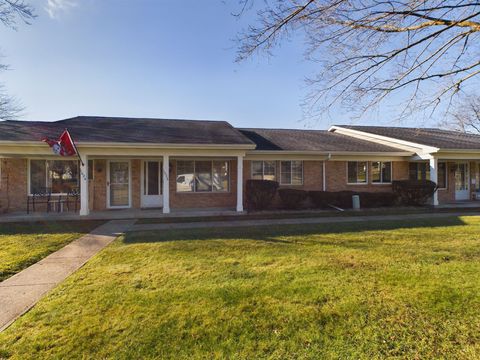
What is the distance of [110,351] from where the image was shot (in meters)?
2.85

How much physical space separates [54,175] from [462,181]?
21.8 m

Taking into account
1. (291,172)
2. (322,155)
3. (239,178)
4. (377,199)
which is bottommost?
(377,199)

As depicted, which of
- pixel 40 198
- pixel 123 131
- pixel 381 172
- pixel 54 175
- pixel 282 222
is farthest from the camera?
pixel 381 172

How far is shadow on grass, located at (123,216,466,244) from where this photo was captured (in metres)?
7.70

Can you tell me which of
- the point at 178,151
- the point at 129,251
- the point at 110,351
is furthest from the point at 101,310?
the point at 178,151

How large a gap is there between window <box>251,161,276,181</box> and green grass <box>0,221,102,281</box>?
745 cm

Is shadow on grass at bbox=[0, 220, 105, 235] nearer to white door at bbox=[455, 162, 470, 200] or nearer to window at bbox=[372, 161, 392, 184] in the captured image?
window at bbox=[372, 161, 392, 184]

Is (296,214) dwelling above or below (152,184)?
below

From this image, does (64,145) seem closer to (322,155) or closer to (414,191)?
(322,155)

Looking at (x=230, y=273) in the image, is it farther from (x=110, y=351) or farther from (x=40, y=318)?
(x=40, y=318)

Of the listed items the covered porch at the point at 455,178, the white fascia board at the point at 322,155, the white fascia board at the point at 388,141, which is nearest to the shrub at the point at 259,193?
the white fascia board at the point at 322,155

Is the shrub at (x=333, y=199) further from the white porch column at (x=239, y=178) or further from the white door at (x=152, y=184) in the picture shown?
the white door at (x=152, y=184)

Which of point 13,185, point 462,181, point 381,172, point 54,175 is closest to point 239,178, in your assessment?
point 54,175

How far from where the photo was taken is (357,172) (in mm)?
15289
